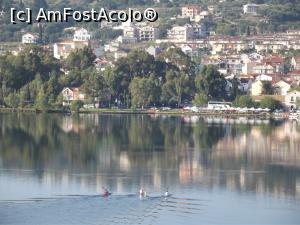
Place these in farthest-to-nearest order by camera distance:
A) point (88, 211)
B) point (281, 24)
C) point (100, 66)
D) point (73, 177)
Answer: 1. point (281, 24)
2. point (100, 66)
3. point (73, 177)
4. point (88, 211)

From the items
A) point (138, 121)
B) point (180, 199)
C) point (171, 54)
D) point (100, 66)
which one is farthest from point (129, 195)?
point (100, 66)

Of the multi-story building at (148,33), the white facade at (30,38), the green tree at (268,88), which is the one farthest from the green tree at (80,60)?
the multi-story building at (148,33)

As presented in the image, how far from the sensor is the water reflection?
21.8 m

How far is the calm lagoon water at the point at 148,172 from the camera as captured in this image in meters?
18.5

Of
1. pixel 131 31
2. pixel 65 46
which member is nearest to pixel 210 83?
pixel 65 46

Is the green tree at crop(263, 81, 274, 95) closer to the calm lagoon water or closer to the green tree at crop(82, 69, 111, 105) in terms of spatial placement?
the green tree at crop(82, 69, 111, 105)

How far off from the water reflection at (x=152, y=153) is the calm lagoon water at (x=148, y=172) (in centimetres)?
2

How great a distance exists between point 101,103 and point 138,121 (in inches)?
255

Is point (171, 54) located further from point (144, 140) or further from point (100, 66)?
point (144, 140)

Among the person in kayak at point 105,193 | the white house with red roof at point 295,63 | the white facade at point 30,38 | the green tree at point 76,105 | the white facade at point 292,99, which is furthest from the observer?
the white facade at point 30,38

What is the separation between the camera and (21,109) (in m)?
39.8

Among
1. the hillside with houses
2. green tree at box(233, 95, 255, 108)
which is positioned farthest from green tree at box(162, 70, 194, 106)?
green tree at box(233, 95, 255, 108)

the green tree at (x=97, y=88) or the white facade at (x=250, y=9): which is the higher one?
the white facade at (x=250, y=9)

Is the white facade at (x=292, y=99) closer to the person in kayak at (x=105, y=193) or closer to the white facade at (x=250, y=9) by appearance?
the person in kayak at (x=105, y=193)
